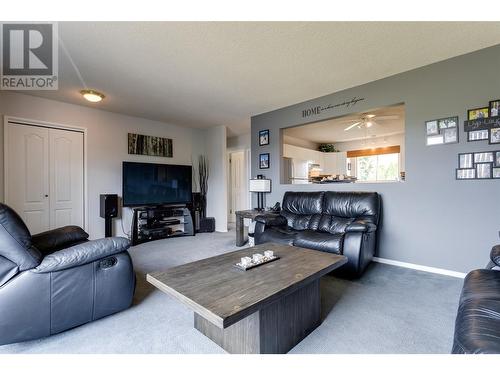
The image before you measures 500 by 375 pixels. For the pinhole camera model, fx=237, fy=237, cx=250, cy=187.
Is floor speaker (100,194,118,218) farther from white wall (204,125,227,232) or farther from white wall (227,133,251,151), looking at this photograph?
white wall (227,133,251,151)

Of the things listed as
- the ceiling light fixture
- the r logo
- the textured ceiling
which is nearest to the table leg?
the textured ceiling

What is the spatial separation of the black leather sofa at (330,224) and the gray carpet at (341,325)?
0.34 m

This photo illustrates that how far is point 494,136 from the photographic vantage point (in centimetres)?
248

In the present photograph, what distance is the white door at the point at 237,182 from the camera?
6738 mm

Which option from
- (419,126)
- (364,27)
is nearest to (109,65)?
(364,27)

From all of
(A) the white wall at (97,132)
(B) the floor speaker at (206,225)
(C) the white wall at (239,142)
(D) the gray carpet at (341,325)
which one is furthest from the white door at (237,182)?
(D) the gray carpet at (341,325)

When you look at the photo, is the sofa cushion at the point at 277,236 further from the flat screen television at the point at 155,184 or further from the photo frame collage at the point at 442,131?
the flat screen television at the point at 155,184

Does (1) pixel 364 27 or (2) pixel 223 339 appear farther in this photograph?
(1) pixel 364 27

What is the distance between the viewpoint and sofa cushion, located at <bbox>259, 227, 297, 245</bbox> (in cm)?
293

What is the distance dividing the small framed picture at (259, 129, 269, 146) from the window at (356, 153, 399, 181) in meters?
3.94

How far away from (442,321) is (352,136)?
5.65 metres
